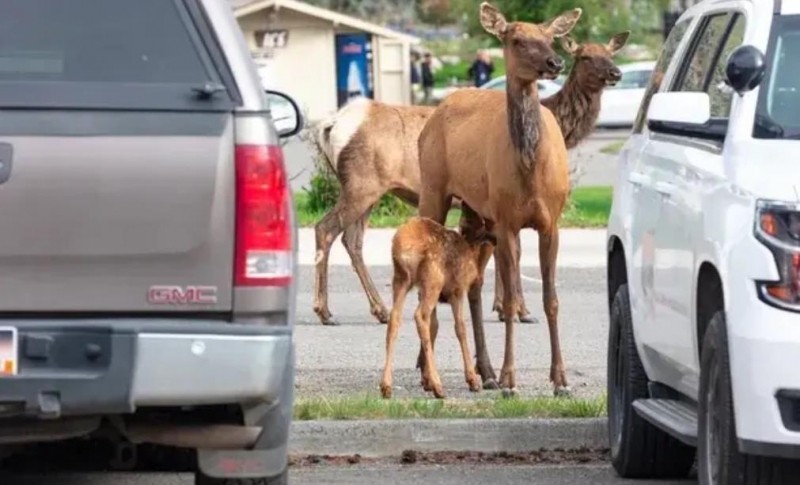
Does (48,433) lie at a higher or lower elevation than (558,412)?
higher

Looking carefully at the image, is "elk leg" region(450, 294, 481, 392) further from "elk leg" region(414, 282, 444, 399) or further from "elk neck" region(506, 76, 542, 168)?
"elk neck" region(506, 76, 542, 168)

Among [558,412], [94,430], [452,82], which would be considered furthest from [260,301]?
[452,82]

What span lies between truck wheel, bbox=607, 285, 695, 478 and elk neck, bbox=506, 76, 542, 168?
2.30 m

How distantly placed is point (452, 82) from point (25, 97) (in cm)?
5718

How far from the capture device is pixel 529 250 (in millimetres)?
19141

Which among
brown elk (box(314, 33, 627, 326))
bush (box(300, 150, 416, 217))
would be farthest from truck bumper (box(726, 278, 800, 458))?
bush (box(300, 150, 416, 217))

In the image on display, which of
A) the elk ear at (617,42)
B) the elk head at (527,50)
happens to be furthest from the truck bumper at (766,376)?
the elk ear at (617,42)

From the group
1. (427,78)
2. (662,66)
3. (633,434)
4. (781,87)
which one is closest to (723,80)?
(781,87)

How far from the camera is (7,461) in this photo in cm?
755

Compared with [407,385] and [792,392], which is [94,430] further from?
[407,385]

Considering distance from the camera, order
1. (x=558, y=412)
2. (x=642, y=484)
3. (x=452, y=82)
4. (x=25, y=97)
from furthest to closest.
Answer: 1. (x=452, y=82)
2. (x=558, y=412)
3. (x=642, y=484)
4. (x=25, y=97)

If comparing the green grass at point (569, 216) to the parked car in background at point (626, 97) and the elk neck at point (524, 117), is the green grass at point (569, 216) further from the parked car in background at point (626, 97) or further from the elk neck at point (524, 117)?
the parked car in background at point (626, 97)

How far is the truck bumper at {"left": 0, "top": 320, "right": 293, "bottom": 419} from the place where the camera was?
6.02 metres

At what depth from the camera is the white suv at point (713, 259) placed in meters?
6.36
